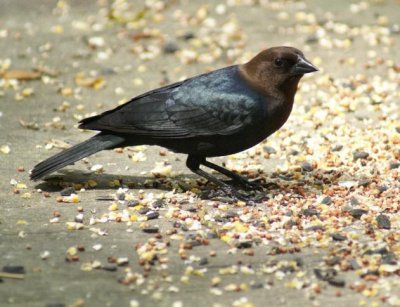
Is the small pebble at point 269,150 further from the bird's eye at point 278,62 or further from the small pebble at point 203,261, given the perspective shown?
the small pebble at point 203,261

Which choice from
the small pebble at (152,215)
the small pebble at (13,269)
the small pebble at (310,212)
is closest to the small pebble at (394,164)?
the small pebble at (310,212)

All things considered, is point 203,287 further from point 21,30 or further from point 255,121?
point 21,30

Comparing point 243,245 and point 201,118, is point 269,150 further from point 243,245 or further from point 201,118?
point 243,245

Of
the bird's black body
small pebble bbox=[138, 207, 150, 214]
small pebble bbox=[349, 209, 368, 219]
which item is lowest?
small pebble bbox=[349, 209, 368, 219]

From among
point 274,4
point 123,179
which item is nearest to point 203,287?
point 123,179

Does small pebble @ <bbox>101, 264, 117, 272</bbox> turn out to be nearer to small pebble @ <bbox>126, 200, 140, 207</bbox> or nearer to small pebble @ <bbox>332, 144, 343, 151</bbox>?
small pebble @ <bbox>126, 200, 140, 207</bbox>

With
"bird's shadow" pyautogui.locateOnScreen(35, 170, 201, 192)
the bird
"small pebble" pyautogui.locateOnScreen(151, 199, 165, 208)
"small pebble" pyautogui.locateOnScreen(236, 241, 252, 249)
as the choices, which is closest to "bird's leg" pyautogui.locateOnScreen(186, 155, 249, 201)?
the bird

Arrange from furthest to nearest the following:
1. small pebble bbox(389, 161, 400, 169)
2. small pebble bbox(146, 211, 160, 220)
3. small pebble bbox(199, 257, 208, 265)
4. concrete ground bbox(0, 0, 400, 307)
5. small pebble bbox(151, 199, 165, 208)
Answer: small pebble bbox(389, 161, 400, 169) < small pebble bbox(151, 199, 165, 208) < small pebble bbox(146, 211, 160, 220) < small pebble bbox(199, 257, 208, 265) < concrete ground bbox(0, 0, 400, 307)
